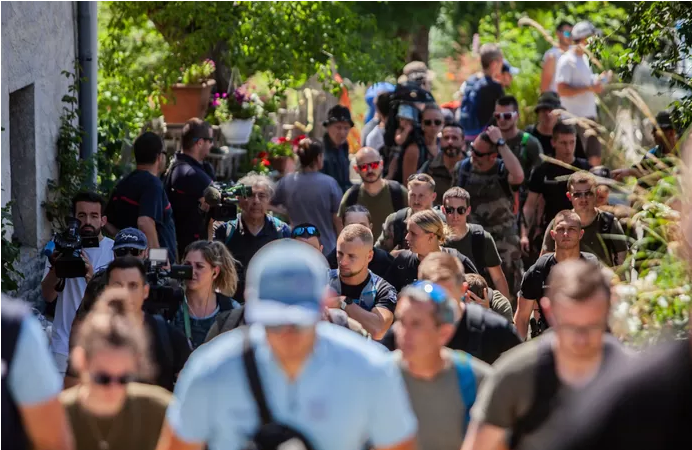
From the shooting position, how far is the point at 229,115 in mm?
14289

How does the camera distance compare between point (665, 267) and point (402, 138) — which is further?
point (402, 138)

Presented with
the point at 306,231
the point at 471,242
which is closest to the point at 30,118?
the point at 306,231

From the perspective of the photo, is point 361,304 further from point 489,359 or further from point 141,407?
point 141,407

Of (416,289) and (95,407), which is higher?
(416,289)

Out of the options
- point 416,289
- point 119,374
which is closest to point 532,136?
point 416,289

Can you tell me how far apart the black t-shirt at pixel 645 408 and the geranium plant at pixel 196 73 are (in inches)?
400

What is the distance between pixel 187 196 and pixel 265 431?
5.78 m

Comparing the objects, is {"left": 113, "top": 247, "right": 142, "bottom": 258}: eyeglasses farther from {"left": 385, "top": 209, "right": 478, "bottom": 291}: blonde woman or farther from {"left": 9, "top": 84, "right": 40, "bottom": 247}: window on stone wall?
{"left": 9, "top": 84, "right": 40, "bottom": 247}: window on stone wall

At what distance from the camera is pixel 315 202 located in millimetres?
9930

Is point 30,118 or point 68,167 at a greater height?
point 30,118

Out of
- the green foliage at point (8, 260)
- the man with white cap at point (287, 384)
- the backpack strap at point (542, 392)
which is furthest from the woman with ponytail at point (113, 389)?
the green foliage at point (8, 260)

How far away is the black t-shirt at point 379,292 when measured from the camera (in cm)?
723

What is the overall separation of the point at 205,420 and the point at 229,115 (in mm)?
10445

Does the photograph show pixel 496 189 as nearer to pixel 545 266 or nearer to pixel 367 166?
pixel 367 166
